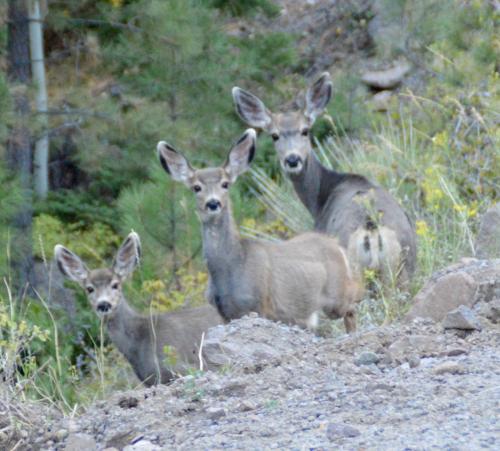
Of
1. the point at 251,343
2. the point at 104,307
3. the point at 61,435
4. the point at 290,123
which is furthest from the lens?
the point at 290,123

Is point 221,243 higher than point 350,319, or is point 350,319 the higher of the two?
point 221,243

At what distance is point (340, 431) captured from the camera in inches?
207

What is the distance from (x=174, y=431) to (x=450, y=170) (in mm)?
7100

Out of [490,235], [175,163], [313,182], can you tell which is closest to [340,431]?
[490,235]

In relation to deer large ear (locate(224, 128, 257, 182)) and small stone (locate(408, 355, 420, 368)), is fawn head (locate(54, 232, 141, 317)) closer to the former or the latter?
deer large ear (locate(224, 128, 257, 182))

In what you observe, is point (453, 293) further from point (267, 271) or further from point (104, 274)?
point (104, 274)

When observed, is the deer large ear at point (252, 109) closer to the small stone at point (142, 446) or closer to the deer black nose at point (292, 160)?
the deer black nose at point (292, 160)

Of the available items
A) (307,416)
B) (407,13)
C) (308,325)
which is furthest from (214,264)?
(407,13)

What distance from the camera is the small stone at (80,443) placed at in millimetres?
5953

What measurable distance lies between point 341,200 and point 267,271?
1987 mm

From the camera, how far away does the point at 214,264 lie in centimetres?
982

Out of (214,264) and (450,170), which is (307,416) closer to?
(214,264)

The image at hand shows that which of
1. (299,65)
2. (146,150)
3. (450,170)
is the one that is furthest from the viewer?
(299,65)

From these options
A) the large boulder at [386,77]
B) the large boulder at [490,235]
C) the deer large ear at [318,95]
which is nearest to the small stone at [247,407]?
the large boulder at [490,235]
